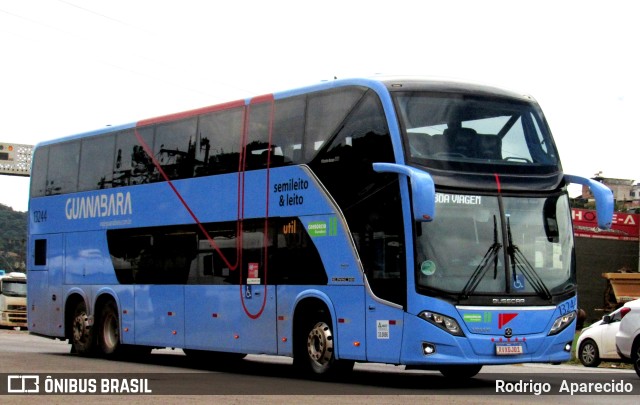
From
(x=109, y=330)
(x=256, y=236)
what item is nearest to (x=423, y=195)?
(x=256, y=236)

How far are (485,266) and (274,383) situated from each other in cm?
358

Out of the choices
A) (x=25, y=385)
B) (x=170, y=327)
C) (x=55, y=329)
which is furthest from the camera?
(x=55, y=329)

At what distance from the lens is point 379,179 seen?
54.6 feet

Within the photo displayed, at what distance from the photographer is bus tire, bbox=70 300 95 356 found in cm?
2502

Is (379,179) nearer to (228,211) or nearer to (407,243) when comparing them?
(407,243)

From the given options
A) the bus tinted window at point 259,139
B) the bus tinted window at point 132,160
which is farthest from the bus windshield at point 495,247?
the bus tinted window at point 132,160

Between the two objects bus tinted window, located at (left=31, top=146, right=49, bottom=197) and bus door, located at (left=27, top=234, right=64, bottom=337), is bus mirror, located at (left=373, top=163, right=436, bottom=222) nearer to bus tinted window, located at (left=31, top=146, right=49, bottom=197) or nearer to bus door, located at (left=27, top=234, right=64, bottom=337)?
bus door, located at (left=27, top=234, right=64, bottom=337)

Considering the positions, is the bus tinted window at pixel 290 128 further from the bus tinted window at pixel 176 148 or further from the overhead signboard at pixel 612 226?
the overhead signboard at pixel 612 226

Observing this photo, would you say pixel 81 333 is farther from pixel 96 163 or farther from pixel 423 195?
pixel 423 195

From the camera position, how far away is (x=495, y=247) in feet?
53.8

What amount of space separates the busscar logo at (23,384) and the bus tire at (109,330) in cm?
646

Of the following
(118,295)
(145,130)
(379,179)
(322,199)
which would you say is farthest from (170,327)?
(379,179)

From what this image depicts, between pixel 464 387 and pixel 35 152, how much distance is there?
14.5m

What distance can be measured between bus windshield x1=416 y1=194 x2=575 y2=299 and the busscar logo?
17.5ft
